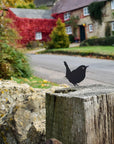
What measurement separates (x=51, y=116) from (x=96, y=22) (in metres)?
22.6

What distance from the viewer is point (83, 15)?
26547 millimetres

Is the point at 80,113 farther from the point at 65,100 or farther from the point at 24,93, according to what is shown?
the point at 24,93

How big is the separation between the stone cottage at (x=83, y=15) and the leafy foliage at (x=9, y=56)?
35.8 feet

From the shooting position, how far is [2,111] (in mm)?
3307

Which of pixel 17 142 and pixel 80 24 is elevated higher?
pixel 80 24

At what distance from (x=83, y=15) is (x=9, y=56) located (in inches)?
827

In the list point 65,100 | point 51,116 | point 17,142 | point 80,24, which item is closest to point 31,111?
point 17,142

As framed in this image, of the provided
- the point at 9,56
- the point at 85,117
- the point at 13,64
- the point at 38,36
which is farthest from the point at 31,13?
the point at 85,117

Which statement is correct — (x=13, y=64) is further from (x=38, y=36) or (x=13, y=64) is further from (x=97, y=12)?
(x=38, y=36)

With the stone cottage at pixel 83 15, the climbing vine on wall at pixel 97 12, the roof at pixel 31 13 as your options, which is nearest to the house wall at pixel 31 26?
the roof at pixel 31 13

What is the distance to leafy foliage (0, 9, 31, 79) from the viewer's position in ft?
22.3

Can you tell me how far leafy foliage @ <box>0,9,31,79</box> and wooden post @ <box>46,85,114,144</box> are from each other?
202 inches

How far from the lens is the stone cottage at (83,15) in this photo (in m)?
21.6

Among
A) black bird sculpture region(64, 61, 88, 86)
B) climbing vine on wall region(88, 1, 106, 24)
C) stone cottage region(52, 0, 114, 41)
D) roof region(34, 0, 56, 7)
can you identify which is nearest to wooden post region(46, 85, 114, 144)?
black bird sculpture region(64, 61, 88, 86)
